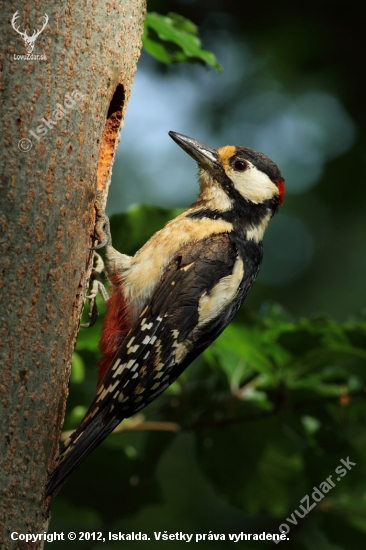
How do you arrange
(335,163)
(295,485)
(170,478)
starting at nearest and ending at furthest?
(295,485) → (170,478) → (335,163)

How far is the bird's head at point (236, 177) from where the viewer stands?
3516 millimetres

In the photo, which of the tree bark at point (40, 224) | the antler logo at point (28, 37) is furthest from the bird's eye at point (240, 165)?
the antler logo at point (28, 37)

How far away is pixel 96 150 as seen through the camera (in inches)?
90.0

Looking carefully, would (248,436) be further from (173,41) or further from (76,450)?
(173,41)

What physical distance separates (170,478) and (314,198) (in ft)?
12.5

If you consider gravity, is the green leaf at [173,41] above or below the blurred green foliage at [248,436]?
above

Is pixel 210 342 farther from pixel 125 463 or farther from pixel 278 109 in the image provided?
pixel 278 109

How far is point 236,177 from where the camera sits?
11.6ft

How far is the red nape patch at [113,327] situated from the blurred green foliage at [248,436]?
176 millimetres

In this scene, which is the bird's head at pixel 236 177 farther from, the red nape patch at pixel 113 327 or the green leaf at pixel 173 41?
the red nape patch at pixel 113 327

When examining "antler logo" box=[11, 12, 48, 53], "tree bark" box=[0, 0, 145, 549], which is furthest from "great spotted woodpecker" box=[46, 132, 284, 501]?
"antler logo" box=[11, 12, 48, 53]

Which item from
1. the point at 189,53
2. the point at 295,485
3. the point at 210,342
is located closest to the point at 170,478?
the point at 295,485

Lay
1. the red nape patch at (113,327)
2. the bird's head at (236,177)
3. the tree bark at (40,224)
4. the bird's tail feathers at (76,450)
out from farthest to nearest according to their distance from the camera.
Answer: the bird's head at (236,177) < the red nape patch at (113,327) < the bird's tail feathers at (76,450) < the tree bark at (40,224)

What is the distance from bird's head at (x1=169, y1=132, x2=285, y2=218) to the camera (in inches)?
138
